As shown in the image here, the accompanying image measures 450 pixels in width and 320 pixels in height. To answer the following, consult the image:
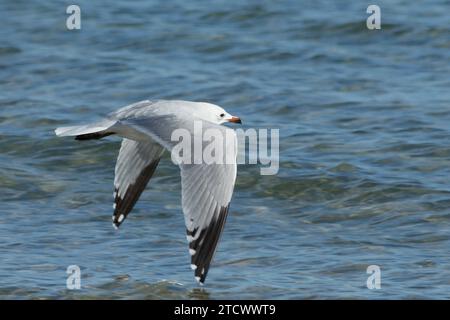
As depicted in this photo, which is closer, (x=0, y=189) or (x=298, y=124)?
(x=0, y=189)

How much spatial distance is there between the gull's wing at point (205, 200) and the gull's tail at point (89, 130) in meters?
0.43

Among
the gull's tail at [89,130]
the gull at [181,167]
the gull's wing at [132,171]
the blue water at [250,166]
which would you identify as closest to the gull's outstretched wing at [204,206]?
the gull at [181,167]

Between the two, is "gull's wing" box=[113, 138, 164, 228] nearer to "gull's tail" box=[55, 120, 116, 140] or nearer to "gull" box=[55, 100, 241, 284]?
"gull" box=[55, 100, 241, 284]

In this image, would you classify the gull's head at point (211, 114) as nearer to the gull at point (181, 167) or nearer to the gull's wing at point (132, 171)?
the gull at point (181, 167)

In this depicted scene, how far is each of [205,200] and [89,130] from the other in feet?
3.15

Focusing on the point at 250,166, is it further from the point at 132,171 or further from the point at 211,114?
the point at 211,114

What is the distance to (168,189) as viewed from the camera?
26.7ft

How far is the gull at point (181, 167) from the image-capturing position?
5.75 m
